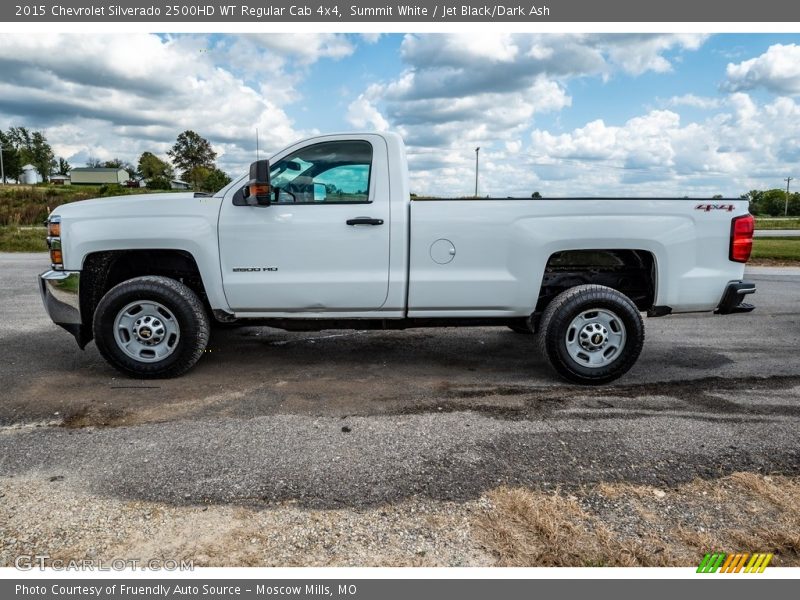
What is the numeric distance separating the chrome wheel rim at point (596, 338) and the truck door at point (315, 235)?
64.6 inches

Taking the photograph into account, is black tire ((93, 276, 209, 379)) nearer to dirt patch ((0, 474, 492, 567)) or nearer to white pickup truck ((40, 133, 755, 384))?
white pickup truck ((40, 133, 755, 384))

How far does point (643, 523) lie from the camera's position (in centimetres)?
282

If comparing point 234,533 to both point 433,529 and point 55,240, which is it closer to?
point 433,529

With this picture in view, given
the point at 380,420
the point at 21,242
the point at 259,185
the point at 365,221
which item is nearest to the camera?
the point at 380,420

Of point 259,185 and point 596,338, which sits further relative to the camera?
point 596,338

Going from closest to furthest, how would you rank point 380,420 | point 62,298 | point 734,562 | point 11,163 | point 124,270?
point 734,562 → point 380,420 → point 62,298 → point 124,270 → point 11,163

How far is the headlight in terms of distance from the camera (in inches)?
194

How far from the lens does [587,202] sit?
4.91m

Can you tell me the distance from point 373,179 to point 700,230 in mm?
2754

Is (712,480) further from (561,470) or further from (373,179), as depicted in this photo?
(373,179)

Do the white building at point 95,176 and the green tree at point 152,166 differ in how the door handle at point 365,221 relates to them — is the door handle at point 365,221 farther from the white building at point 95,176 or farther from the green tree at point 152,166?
the white building at point 95,176

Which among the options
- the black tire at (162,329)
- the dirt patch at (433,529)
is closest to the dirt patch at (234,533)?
the dirt patch at (433,529)

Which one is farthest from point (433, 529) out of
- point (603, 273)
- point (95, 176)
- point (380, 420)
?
point (95, 176)

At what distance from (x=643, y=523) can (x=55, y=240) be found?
4.83 meters
